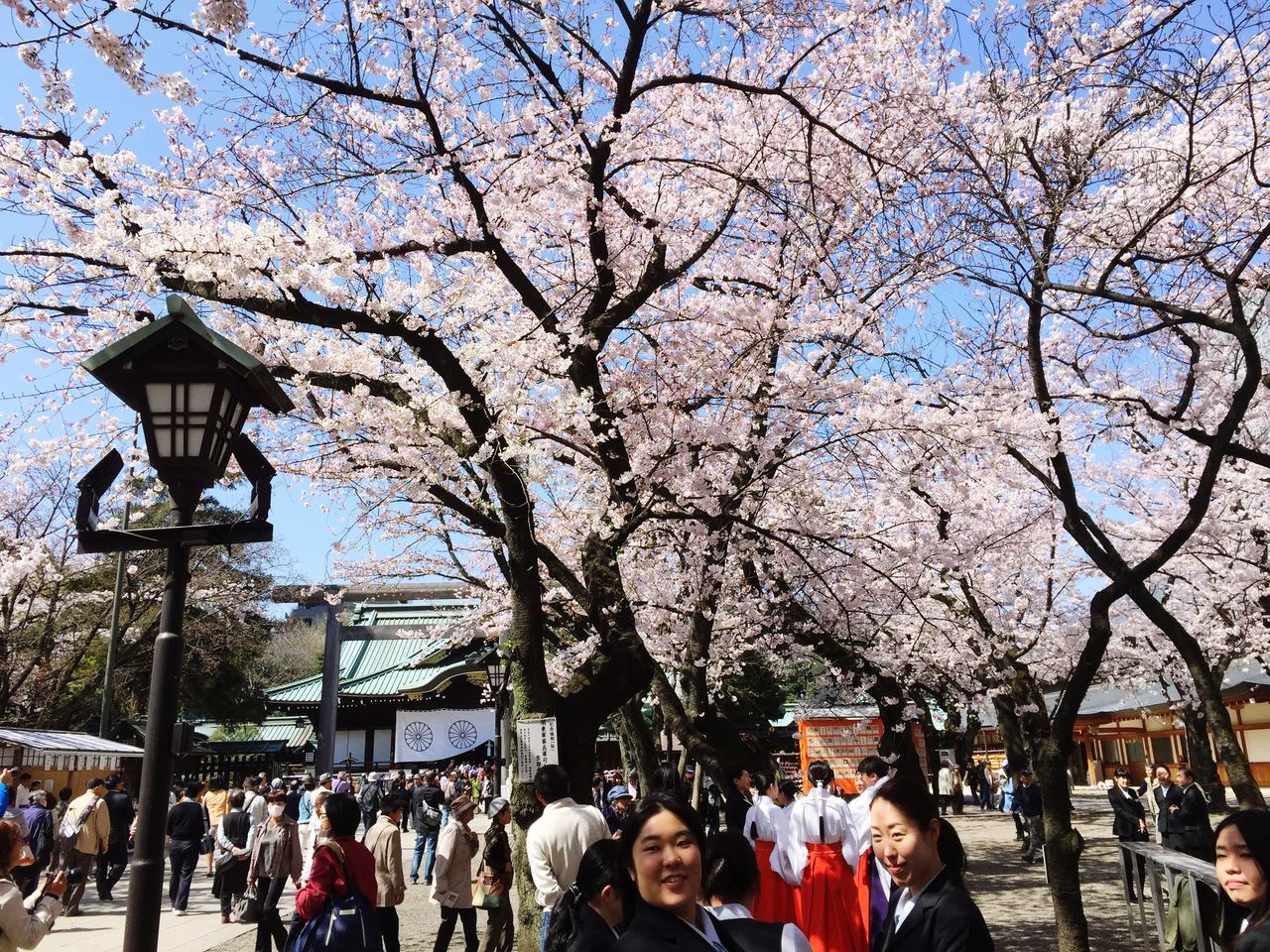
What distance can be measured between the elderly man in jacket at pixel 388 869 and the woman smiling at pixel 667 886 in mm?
5105

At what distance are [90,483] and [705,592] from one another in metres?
7.11

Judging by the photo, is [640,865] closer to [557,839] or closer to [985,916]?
[557,839]

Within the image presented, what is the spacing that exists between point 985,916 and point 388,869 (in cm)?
675

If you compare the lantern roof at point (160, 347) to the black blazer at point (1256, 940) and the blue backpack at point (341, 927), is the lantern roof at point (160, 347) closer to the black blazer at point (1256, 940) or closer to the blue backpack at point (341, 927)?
the blue backpack at point (341, 927)

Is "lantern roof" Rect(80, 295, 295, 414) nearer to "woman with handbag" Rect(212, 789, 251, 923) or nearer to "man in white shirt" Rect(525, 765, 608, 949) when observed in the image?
"man in white shirt" Rect(525, 765, 608, 949)

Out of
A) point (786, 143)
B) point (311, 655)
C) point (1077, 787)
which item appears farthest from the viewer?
point (311, 655)

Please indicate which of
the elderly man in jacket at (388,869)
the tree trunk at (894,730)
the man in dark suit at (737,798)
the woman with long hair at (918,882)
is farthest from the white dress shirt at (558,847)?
the tree trunk at (894,730)

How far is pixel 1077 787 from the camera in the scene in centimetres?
3544

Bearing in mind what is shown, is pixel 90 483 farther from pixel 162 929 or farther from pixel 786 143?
pixel 162 929

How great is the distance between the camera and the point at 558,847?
516 centimetres

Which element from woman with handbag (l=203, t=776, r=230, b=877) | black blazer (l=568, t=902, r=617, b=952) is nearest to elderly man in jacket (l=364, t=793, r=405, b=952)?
black blazer (l=568, t=902, r=617, b=952)

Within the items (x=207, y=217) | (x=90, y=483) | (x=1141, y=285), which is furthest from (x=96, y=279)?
(x=1141, y=285)

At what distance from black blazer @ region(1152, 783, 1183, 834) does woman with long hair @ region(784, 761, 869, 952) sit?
549 cm

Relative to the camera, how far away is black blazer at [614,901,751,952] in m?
2.22
